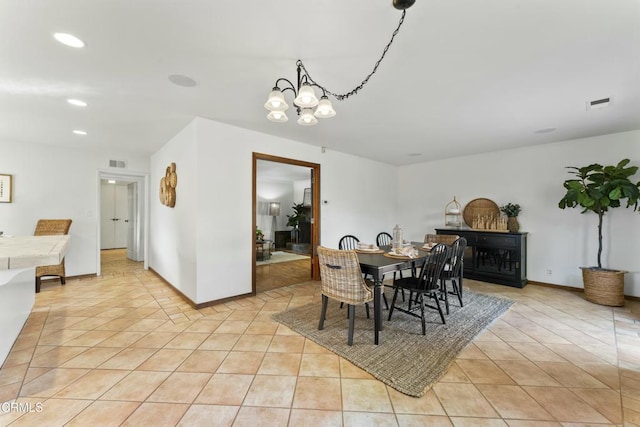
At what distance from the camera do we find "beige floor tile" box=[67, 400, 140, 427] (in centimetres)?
150

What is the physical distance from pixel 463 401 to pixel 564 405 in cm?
63

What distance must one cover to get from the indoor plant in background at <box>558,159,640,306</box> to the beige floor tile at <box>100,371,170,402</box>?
202 inches

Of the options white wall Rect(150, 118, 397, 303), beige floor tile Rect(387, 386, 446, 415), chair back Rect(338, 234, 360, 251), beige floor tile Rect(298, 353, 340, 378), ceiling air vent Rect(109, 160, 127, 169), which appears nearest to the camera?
beige floor tile Rect(387, 386, 446, 415)

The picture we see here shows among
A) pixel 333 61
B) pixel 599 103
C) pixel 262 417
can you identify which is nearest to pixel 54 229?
pixel 262 417

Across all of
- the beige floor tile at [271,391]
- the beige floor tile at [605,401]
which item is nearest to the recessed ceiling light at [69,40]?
the beige floor tile at [271,391]

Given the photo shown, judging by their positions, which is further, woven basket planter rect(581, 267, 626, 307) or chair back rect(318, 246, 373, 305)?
woven basket planter rect(581, 267, 626, 307)

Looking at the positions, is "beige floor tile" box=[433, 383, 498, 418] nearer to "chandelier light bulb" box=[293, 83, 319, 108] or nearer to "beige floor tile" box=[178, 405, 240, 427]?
"beige floor tile" box=[178, 405, 240, 427]

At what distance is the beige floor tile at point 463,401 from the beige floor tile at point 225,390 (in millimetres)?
1323

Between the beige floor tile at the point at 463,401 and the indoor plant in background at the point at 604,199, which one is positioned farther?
the indoor plant in background at the point at 604,199

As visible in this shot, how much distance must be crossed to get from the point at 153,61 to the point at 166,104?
3.00 feet

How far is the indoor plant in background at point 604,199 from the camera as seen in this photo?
11.0ft

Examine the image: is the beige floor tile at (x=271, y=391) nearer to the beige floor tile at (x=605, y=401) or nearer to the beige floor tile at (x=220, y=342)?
the beige floor tile at (x=220, y=342)

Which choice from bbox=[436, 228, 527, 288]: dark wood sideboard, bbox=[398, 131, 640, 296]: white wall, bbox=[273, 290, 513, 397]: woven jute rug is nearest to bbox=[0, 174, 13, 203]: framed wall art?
bbox=[273, 290, 513, 397]: woven jute rug

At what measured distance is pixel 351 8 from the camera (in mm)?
1512
